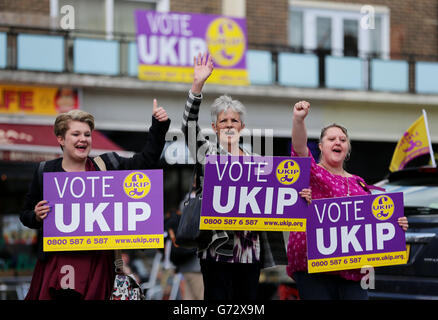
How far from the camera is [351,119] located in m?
13.2

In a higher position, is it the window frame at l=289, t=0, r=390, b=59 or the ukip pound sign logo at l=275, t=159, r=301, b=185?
the window frame at l=289, t=0, r=390, b=59

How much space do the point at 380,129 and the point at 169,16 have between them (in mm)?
4907

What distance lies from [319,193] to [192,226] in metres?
0.84

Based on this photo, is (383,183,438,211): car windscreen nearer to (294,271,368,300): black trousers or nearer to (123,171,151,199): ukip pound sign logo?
(294,271,368,300): black trousers

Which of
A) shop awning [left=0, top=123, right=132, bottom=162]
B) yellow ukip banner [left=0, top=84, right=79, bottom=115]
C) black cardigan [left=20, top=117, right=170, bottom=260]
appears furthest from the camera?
yellow ukip banner [left=0, top=84, right=79, bottom=115]

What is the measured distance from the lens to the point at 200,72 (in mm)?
4203

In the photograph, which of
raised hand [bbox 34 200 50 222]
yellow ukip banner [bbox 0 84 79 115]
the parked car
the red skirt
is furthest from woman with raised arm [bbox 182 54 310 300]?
yellow ukip banner [bbox 0 84 79 115]

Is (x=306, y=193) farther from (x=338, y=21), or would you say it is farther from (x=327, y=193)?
(x=338, y=21)

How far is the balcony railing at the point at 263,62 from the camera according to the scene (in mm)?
11609

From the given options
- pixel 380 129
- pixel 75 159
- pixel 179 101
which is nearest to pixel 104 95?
pixel 179 101

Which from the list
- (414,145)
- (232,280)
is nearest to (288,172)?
(232,280)

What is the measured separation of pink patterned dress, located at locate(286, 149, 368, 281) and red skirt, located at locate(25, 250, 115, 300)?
115cm

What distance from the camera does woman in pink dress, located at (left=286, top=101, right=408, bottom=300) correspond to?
4.06 meters

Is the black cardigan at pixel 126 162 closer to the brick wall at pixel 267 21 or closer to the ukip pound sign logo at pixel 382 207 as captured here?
the ukip pound sign logo at pixel 382 207
